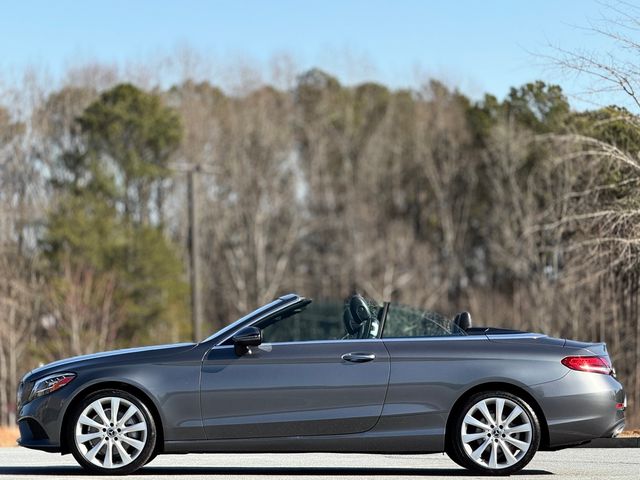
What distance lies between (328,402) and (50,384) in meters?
2.19

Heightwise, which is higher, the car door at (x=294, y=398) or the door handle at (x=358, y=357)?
the door handle at (x=358, y=357)

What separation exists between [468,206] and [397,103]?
30.4 feet

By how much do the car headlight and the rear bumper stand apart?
3.66 m

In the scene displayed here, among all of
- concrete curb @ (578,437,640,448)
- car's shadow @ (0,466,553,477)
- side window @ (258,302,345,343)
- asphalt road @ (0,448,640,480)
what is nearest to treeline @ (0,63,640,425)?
side window @ (258,302,345,343)

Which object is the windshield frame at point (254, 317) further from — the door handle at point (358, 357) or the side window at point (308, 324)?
the door handle at point (358, 357)

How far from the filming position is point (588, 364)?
10.2m

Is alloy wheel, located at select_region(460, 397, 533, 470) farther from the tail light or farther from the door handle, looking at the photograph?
the door handle

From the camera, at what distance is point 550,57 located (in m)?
16.2

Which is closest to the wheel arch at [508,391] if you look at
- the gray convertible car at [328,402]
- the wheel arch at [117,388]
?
the gray convertible car at [328,402]

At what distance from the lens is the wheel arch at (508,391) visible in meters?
10.0

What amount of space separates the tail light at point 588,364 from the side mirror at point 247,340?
239cm

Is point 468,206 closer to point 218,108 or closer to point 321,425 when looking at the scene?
point 218,108

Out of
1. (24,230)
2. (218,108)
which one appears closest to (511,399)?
(24,230)

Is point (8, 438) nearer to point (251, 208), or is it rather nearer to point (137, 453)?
point (137, 453)
